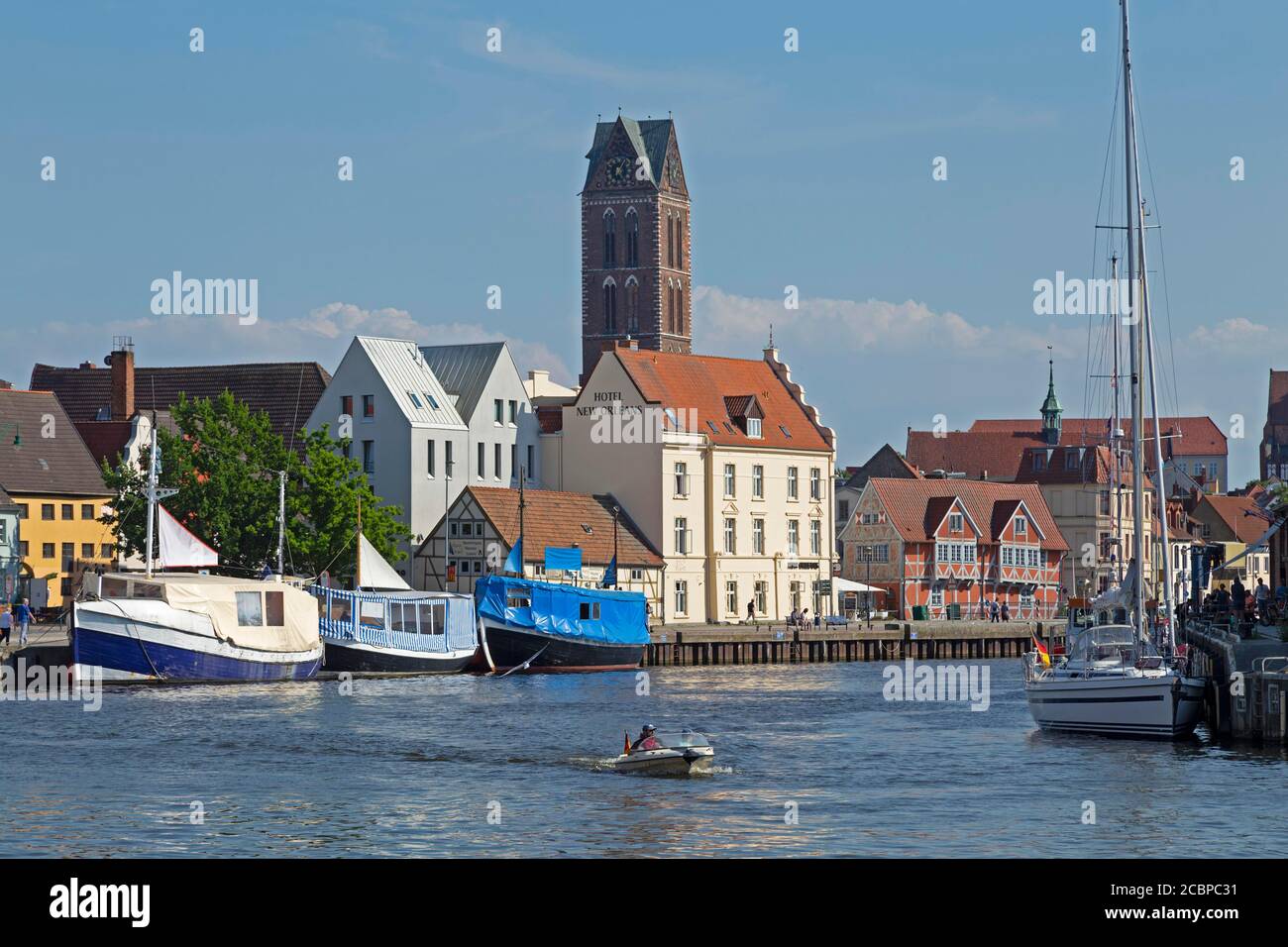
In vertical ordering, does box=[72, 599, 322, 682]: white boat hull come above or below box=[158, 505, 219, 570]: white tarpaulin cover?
below

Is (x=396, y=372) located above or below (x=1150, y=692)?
above

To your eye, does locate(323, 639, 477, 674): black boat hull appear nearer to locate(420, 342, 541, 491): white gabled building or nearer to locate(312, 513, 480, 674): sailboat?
locate(312, 513, 480, 674): sailboat

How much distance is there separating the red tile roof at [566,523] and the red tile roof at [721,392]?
21.6 feet

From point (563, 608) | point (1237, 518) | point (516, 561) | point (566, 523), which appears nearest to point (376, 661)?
point (563, 608)

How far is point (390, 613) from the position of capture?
78.6 metres

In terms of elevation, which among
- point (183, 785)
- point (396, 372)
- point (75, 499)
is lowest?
point (183, 785)

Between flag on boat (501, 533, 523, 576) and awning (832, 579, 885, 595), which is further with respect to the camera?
awning (832, 579, 885, 595)

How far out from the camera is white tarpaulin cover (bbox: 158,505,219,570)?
72.4 m

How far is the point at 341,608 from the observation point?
77000mm

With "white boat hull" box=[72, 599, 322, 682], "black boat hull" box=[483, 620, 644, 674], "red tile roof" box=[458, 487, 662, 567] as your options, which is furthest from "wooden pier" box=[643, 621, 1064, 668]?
"white boat hull" box=[72, 599, 322, 682]

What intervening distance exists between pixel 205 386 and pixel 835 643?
40.1 meters
